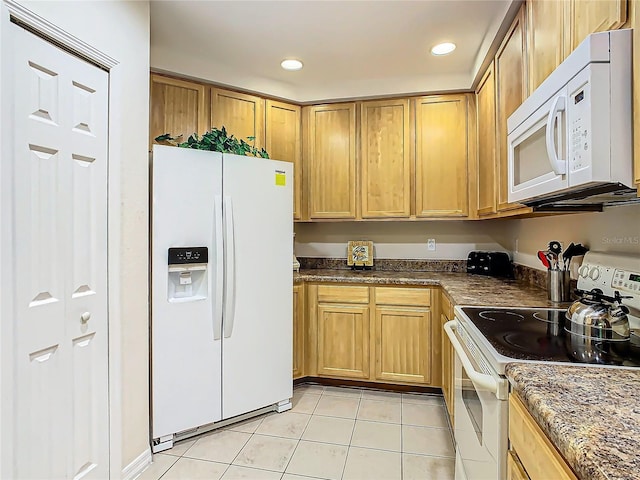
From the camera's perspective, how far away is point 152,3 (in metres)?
2.05

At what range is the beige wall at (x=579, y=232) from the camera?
4.92ft

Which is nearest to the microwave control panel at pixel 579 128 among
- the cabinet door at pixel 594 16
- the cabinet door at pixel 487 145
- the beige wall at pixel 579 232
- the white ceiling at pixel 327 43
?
the cabinet door at pixel 594 16

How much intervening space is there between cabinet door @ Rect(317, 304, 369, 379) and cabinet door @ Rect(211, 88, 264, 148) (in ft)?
4.95

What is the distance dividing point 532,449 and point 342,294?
2170 mm

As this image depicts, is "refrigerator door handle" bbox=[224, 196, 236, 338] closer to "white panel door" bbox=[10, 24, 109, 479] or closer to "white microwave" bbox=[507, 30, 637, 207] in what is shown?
"white panel door" bbox=[10, 24, 109, 479]

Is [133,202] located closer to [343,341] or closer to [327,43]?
[327,43]

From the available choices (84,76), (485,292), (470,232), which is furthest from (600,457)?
(470,232)

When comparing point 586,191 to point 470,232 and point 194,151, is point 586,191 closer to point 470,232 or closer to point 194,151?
point 194,151

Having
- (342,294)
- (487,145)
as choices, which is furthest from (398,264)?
(487,145)

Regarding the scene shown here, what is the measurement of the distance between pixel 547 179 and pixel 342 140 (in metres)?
2.12

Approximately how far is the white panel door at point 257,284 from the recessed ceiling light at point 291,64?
77 cm

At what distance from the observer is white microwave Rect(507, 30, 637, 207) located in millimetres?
971

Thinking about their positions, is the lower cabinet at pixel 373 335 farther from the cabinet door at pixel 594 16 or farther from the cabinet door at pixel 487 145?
the cabinet door at pixel 594 16

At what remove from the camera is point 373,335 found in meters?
2.93
